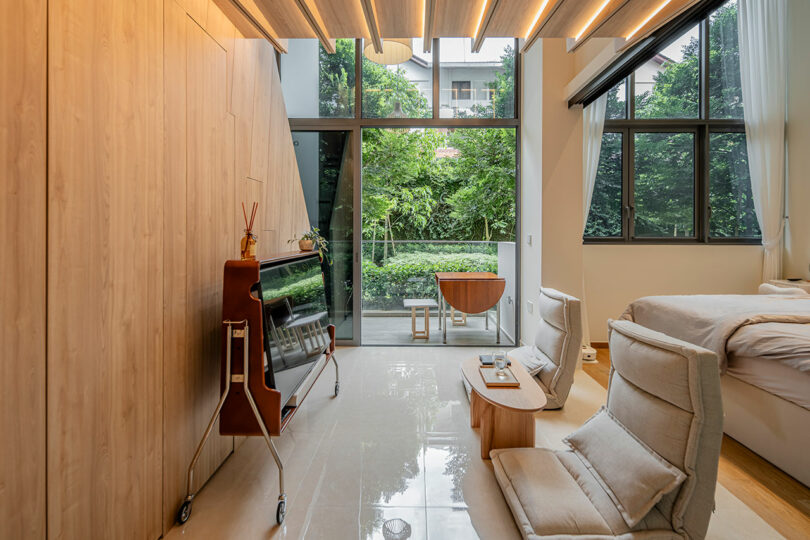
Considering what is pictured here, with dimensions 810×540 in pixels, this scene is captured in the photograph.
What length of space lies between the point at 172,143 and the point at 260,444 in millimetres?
1757

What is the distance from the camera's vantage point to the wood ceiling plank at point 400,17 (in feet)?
6.26

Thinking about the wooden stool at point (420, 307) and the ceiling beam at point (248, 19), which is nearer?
the ceiling beam at point (248, 19)

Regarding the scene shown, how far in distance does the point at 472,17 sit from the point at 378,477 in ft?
8.00

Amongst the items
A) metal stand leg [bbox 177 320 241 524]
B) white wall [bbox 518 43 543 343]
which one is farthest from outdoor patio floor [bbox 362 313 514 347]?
metal stand leg [bbox 177 320 241 524]

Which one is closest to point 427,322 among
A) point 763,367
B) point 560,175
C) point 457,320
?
point 457,320

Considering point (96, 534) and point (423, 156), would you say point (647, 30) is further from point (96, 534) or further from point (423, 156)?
point (96, 534)

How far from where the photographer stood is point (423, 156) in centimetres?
462

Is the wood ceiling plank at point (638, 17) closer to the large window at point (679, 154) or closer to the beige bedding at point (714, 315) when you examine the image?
the beige bedding at point (714, 315)

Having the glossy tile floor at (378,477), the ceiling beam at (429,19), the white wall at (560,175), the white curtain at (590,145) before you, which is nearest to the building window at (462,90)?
the white wall at (560,175)

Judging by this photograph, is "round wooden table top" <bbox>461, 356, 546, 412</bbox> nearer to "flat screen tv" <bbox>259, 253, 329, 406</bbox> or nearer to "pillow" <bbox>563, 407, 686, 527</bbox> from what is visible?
"pillow" <bbox>563, 407, 686, 527</bbox>

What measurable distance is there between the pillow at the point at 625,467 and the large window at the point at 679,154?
322 centimetres

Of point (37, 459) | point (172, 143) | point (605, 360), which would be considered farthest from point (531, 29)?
point (605, 360)

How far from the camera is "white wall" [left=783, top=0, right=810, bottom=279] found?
4.05m

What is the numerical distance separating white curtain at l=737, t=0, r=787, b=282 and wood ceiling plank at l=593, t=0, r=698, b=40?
3.25m
